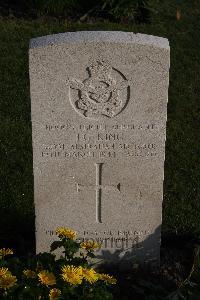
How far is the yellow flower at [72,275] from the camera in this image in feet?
10.4

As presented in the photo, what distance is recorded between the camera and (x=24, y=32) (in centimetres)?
836

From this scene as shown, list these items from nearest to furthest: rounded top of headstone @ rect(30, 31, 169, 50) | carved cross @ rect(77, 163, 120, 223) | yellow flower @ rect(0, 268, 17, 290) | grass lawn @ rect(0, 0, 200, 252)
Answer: yellow flower @ rect(0, 268, 17, 290)
rounded top of headstone @ rect(30, 31, 169, 50)
carved cross @ rect(77, 163, 120, 223)
grass lawn @ rect(0, 0, 200, 252)

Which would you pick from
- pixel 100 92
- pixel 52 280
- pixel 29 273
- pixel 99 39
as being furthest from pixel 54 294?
pixel 99 39

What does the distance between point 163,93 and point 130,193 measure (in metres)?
0.76

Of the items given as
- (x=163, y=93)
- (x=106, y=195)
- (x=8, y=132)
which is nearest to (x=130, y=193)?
(x=106, y=195)

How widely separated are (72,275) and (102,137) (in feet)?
3.56

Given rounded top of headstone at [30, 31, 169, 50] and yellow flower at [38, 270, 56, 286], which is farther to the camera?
rounded top of headstone at [30, 31, 169, 50]

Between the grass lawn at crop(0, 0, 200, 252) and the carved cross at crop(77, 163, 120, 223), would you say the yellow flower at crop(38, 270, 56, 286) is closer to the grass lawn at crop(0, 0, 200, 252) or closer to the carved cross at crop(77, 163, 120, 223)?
the carved cross at crop(77, 163, 120, 223)

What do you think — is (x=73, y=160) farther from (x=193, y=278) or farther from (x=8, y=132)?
(x=8, y=132)

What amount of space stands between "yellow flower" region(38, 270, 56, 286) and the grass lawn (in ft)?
4.47

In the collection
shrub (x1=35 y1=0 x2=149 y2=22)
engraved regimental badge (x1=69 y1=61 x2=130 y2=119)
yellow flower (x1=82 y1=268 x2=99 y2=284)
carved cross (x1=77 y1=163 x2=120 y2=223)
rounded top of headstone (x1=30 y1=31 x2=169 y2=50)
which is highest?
shrub (x1=35 y1=0 x2=149 y2=22)

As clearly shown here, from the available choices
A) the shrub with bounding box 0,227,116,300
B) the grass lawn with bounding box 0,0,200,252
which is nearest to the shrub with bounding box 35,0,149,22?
the grass lawn with bounding box 0,0,200,252

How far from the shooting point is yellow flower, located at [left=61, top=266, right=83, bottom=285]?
125 inches

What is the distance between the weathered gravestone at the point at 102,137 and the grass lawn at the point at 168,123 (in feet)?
2.08
